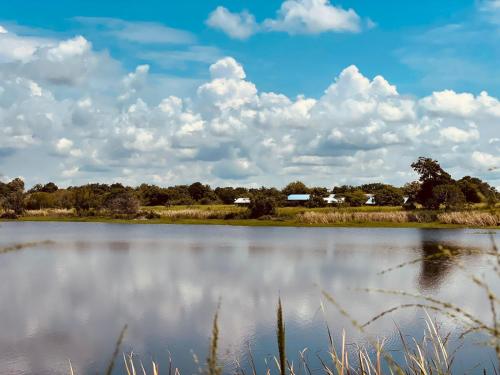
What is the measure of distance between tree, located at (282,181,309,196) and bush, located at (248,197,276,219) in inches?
2695

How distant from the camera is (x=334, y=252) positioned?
1513 inches

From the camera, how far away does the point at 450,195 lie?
69125 mm

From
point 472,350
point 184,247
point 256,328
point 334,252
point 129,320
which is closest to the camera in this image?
point 472,350

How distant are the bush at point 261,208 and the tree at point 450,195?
800 inches

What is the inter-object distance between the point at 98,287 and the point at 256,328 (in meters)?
10.1

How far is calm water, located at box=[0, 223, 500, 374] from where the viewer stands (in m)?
14.5

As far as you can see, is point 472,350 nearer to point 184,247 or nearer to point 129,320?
point 129,320

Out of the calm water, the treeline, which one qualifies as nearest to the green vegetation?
the treeline

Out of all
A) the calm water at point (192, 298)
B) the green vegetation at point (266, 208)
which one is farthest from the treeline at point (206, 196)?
the calm water at point (192, 298)

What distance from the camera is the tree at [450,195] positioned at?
226 ft

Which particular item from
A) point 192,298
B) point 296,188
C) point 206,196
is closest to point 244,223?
point 192,298

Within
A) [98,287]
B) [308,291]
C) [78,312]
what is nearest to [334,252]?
[308,291]

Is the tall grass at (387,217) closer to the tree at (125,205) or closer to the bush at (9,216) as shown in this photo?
the tree at (125,205)

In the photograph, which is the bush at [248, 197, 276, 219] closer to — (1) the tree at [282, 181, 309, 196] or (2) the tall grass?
(2) the tall grass
